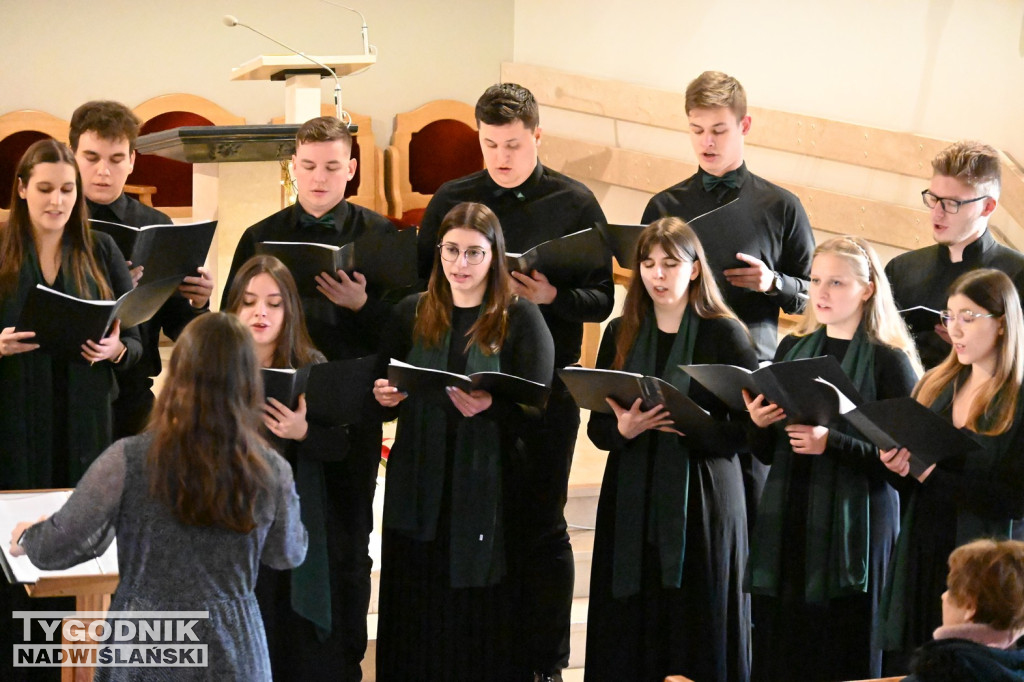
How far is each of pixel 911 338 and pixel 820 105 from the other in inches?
126

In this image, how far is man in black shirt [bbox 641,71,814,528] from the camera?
3314 millimetres

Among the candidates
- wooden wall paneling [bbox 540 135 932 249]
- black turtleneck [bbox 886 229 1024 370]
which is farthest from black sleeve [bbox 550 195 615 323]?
wooden wall paneling [bbox 540 135 932 249]

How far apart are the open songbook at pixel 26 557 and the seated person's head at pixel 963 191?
2298 mm

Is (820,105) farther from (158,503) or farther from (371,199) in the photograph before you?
(158,503)

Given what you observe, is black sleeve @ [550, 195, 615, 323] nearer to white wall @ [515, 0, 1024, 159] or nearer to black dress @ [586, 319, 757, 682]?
black dress @ [586, 319, 757, 682]

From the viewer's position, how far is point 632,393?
292 cm

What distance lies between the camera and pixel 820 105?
6.04 meters

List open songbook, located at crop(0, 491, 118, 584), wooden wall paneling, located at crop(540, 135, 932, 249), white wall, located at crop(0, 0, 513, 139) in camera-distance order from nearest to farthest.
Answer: open songbook, located at crop(0, 491, 118, 584)
wooden wall paneling, located at crop(540, 135, 932, 249)
white wall, located at crop(0, 0, 513, 139)

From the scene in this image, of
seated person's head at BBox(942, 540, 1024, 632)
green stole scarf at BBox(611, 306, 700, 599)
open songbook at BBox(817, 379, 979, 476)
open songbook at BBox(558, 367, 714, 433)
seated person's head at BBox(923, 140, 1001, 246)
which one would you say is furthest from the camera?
seated person's head at BBox(923, 140, 1001, 246)

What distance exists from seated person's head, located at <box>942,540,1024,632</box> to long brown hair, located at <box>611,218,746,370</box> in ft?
3.85

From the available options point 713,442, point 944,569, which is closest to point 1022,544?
point 944,569

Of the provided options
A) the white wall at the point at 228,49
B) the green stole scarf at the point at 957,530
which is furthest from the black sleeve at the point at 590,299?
the white wall at the point at 228,49

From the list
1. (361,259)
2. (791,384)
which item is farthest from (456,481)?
(791,384)

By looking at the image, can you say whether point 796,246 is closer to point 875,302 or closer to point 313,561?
point 875,302
